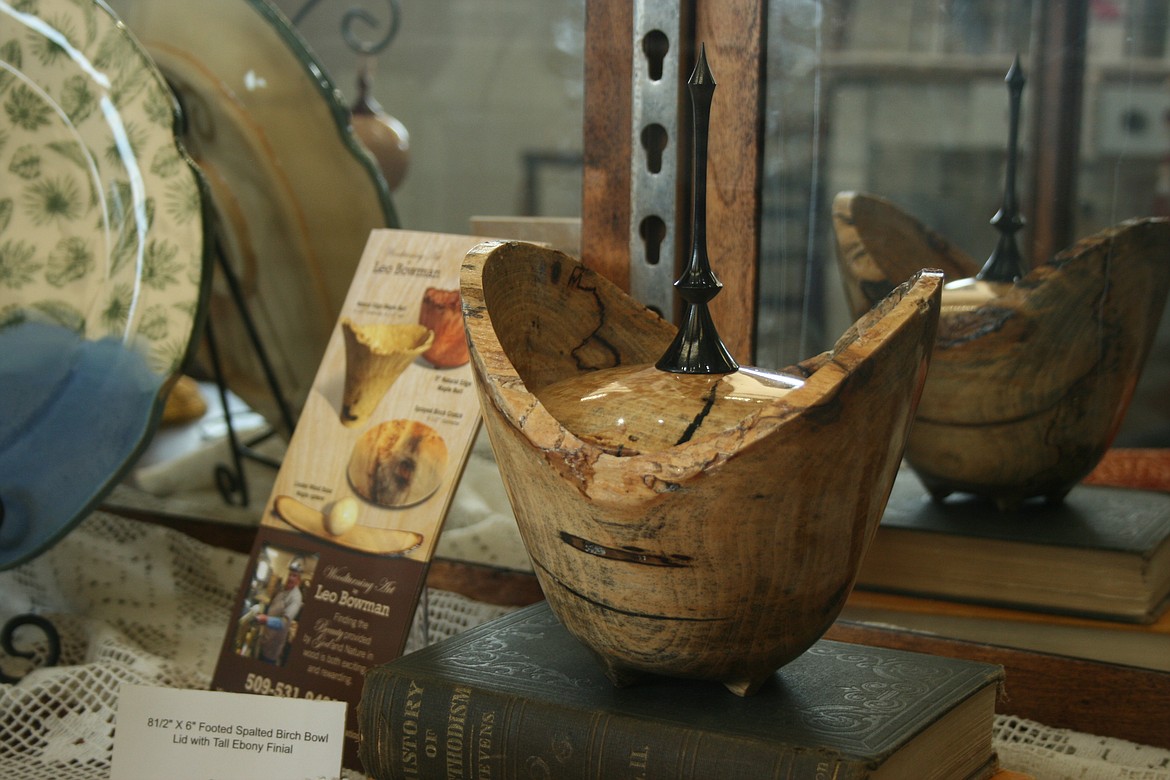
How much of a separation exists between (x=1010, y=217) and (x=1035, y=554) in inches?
8.4

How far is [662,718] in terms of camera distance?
525mm

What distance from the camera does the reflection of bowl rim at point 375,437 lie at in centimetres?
71

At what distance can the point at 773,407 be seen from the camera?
0.44 metres

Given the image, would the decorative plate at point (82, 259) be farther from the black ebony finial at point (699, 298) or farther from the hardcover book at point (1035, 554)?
the hardcover book at point (1035, 554)

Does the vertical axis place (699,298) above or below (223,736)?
above

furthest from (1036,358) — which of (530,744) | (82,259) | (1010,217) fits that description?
(82,259)

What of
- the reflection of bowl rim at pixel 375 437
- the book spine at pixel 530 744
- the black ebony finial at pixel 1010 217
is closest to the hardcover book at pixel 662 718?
the book spine at pixel 530 744

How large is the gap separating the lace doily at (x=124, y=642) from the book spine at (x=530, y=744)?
0.60ft

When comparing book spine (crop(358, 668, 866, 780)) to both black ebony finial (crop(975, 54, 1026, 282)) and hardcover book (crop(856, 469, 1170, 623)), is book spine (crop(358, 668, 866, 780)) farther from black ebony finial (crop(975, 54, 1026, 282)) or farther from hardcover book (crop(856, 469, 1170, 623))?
black ebony finial (crop(975, 54, 1026, 282))

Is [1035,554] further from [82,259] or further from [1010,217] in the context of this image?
[82,259]

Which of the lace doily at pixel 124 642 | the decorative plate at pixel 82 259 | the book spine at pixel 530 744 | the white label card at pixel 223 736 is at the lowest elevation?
the lace doily at pixel 124 642

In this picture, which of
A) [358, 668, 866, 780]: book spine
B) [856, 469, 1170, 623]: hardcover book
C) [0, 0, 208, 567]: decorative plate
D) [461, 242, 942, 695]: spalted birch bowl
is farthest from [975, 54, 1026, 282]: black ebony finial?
[0, 0, 208, 567]: decorative plate

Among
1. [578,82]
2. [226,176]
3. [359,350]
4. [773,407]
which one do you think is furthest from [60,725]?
[578,82]

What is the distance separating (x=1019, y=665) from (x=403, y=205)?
0.95 metres
